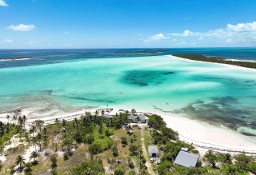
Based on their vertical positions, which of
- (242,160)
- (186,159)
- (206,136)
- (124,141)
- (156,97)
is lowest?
(206,136)

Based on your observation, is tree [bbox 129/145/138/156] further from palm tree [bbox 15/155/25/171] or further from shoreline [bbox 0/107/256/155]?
palm tree [bbox 15/155/25/171]

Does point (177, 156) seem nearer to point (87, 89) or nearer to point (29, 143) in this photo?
point (29, 143)

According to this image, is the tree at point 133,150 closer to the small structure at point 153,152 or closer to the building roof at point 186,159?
the small structure at point 153,152

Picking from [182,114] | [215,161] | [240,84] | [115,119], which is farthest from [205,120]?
[240,84]

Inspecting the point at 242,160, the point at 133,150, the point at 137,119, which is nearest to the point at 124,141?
the point at 133,150

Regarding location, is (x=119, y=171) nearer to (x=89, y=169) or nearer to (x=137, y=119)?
(x=89, y=169)

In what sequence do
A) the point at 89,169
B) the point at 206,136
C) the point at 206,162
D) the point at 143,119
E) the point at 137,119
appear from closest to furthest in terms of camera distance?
the point at 89,169 < the point at 206,162 < the point at 206,136 < the point at 143,119 < the point at 137,119

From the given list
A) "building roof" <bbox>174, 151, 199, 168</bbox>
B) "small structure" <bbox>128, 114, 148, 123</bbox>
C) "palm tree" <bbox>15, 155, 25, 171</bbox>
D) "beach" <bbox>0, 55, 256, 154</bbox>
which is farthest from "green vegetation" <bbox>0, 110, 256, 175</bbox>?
"beach" <bbox>0, 55, 256, 154</bbox>
